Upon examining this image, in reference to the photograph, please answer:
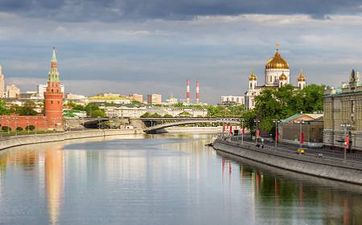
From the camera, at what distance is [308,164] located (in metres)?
63.4

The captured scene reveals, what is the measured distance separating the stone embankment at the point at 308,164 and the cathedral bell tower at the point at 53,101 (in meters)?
69.5

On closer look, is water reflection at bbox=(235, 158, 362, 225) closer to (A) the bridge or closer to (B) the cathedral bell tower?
(B) the cathedral bell tower

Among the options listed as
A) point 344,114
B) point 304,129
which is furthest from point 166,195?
point 304,129

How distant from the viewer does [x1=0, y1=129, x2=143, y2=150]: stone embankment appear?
105m

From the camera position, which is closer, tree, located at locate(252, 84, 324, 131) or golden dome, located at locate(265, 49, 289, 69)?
tree, located at locate(252, 84, 324, 131)

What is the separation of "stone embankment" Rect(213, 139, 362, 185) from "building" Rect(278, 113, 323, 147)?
629 centimetres

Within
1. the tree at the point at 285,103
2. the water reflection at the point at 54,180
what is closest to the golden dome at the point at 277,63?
the tree at the point at 285,103

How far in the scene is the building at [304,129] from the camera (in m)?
89.0

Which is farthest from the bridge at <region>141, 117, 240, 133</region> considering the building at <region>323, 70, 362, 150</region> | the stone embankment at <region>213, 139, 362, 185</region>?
the building at <region>323, 70, 362, 150</region>

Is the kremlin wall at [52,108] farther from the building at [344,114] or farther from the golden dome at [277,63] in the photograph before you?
the building at [344,114]

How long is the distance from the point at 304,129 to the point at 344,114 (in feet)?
49.5

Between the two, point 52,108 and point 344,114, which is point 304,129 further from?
point 52,108

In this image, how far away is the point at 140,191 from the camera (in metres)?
54.7

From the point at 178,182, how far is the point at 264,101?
55.0 meters
